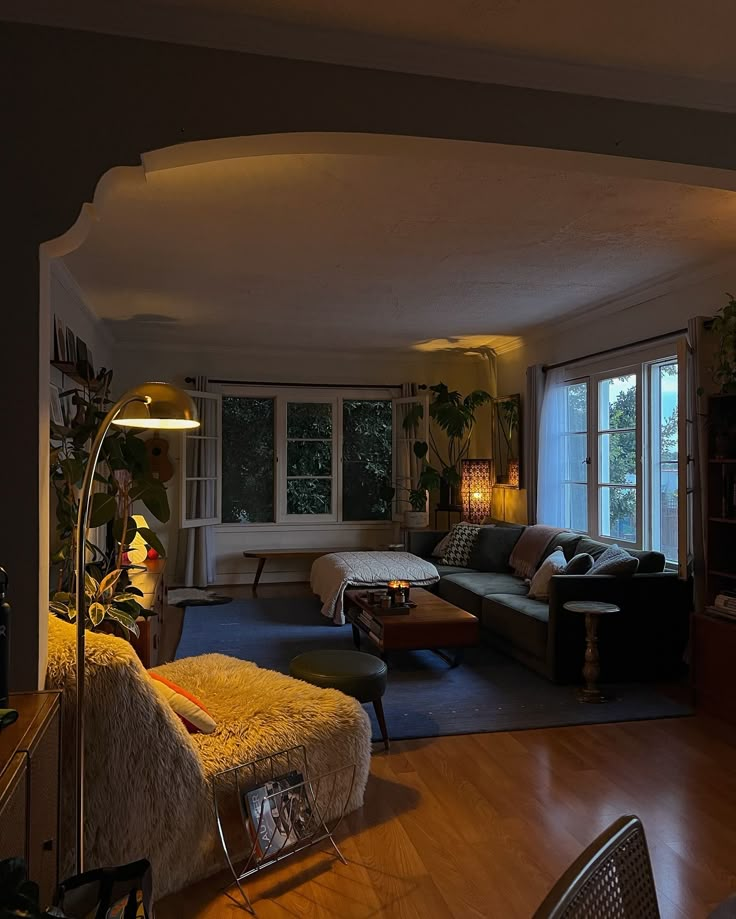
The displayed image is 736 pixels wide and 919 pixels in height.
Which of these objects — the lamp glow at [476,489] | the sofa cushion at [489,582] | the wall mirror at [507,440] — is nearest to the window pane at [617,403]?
the wall mirror at [507,440]

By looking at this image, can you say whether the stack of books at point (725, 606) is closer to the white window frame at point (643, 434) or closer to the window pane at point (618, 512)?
the white window frame at point (643, 434)

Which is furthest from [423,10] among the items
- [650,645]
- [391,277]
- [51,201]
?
[650,645]

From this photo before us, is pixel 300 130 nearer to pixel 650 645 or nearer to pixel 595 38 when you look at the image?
pixel 595 38

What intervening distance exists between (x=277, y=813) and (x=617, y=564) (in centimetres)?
284

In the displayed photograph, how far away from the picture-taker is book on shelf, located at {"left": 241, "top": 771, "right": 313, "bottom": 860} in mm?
2312

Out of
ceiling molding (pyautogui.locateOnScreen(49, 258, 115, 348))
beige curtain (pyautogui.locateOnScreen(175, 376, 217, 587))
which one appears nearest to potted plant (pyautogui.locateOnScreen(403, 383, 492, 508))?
beige curtain (pyautogui.locateOnScreen(175, 376, 217, 587))

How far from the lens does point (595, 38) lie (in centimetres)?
208

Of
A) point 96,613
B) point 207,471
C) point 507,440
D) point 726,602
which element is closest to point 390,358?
point 507,440

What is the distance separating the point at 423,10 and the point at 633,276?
3.37 metres

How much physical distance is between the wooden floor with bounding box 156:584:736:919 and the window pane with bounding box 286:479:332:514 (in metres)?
4.75

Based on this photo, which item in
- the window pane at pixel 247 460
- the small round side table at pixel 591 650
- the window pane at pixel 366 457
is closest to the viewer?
the small round side table at pixel 591 650

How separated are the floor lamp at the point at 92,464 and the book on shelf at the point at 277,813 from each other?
1.80 ft

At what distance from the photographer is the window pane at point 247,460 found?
311 inches

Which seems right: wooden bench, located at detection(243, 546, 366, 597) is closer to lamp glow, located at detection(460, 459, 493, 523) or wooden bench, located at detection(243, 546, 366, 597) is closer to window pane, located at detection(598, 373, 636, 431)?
lamp glow, located at detection(460, 459, 493, 523)
